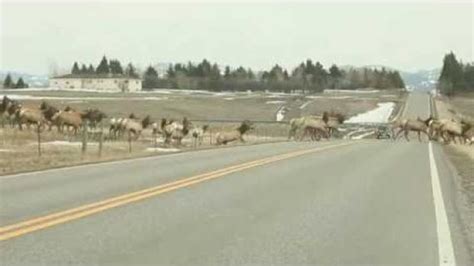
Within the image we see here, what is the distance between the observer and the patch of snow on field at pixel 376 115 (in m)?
94.7

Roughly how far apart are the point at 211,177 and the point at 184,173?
1.27m

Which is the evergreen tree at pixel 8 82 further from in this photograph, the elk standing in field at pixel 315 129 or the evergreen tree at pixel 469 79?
the elk standing in field at pixel 315 129

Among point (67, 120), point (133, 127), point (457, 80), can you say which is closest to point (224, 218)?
point (133, 127)

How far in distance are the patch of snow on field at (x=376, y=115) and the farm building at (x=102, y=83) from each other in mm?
72765

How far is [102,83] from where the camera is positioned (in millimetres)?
191250

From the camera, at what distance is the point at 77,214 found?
37.3 ft

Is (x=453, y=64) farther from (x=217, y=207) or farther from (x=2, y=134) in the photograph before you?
(x=217, y=207)

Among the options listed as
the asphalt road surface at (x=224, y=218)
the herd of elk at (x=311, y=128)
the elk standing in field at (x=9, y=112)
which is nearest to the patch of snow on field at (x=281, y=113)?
the herd of elk at (x=311, y=128)

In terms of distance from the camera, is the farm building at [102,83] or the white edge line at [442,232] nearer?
the white edge line at [442,232]

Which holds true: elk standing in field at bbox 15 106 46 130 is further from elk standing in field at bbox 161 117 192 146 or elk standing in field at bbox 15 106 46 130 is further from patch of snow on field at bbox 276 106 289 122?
patch of snow on field at bbox 276 106 289 122

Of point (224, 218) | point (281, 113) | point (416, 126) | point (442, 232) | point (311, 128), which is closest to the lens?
point (442, 232)

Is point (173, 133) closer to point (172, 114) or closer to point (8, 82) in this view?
point (172, 114)

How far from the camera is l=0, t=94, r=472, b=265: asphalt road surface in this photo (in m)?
8.82

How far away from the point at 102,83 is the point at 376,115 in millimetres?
100499
